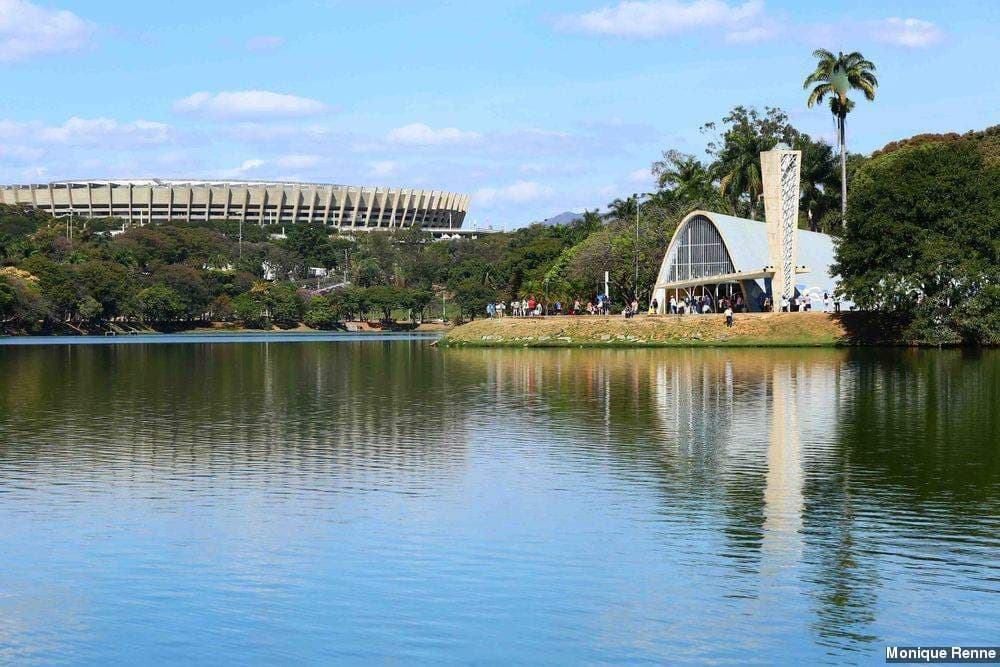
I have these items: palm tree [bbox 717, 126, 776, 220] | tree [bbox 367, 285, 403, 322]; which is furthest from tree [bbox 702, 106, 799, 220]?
tree [bbox 367, 285, 403, 322]

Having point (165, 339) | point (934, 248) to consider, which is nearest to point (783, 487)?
point (934, 248)

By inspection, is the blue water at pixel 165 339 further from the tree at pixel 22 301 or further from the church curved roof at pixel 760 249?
the church curved roof at pixel 760 249

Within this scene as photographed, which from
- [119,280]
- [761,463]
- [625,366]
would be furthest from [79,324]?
[761,463]

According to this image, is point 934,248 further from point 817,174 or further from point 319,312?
point 319,312

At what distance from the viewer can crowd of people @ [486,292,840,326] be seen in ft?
297

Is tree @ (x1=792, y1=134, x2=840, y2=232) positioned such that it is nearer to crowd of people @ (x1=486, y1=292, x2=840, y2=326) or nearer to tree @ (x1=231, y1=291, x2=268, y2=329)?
crowd of people @ (x1=486, y1=292, x2=840, y2=326)

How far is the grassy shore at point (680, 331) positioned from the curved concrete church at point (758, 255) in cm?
689

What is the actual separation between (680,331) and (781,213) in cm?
1192

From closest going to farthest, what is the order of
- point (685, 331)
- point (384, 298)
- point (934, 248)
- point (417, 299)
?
1. point (934, 248)
2. point (685, 331)
3. point (384, 298)
4. point (417, 299)

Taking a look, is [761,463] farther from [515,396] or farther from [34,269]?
[34,269]

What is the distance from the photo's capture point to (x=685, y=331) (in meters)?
86.8

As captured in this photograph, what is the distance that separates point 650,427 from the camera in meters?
33.2

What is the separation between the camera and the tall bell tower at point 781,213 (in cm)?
9069

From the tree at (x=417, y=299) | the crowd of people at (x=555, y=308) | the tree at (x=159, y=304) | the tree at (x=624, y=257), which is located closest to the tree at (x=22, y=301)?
the tree at (x=159, y=304)
